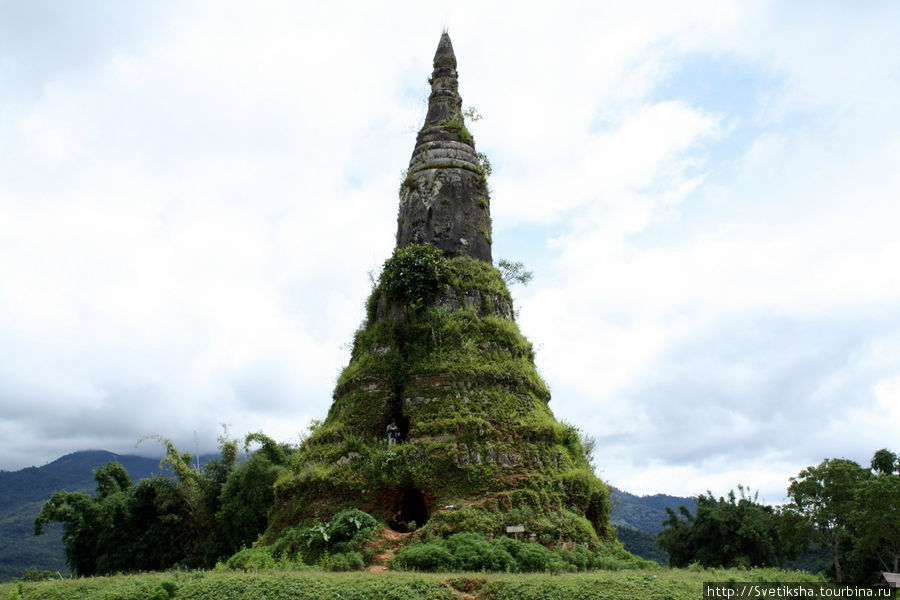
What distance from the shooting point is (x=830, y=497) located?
27969 millimetres

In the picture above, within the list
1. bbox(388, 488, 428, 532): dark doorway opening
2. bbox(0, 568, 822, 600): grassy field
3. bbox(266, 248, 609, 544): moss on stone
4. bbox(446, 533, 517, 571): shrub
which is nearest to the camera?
bbox(0, 568, 822, 600): grassy field

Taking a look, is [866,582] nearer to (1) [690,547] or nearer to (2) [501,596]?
(1) [690,547]

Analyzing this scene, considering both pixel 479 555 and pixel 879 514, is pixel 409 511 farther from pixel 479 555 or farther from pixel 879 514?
pixel 879 514

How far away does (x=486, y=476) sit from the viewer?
15.5m

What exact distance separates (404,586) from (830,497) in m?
24.3

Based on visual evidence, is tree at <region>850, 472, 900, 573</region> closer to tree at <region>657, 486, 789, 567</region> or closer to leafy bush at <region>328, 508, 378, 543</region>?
tree at <region>657, 486, 789, 567</region>

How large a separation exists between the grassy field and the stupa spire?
11.6m

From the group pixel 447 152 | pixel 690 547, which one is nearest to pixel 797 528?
pixel 690 547

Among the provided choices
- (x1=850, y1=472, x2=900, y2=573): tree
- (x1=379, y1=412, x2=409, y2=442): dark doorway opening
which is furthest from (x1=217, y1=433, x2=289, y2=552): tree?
(x1=850, y1=472, x2=900, y2=573): tree

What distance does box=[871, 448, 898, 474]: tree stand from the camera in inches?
→ 1328

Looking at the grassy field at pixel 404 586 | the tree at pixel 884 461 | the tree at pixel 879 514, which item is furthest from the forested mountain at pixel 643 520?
the grassy field at pixel 404 586

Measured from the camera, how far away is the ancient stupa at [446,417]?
15398 millimetres

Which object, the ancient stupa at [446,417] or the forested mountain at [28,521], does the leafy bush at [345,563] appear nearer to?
the ancient stupa at [446,417]

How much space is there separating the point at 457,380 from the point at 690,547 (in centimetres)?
2764
